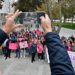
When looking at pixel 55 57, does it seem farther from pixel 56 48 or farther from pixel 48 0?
pixel 48 0

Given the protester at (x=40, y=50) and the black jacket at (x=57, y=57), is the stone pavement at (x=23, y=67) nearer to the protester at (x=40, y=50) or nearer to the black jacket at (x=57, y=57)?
the protester at (x=40, y=50)

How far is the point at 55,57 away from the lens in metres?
2.71

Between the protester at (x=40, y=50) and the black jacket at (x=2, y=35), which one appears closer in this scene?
the black jacket at (x=2, y=35)

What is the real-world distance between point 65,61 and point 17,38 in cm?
2734

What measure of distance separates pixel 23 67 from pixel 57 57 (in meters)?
20.3

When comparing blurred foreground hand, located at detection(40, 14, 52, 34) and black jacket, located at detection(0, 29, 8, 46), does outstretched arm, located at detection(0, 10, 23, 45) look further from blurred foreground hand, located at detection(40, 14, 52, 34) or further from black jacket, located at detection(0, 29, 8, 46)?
blurred foreground hand, located at detection(40, 14, 52, 34)

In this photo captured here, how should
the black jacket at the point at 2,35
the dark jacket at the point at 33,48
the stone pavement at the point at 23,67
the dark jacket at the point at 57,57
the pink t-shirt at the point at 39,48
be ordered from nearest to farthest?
1. the dark jacket at the point at 57,57
2. the black jacket at the point at 2,35
3. the stone pavement at the point at 23,67
4. the dark jacket at the point at 33,48
5. the pink t-shirt at the point at 39,48

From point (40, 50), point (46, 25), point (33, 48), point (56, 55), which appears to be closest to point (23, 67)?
point (33, 48)

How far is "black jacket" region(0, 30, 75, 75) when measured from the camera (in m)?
2.66

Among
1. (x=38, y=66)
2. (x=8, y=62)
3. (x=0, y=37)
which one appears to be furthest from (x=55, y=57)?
(x=8, y=62)

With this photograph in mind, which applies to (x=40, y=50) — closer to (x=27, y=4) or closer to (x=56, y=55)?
(x=56, y=55)

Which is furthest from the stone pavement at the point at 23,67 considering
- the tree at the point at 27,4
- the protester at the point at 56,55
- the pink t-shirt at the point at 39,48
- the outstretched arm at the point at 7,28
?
the tree at the point at 27,4

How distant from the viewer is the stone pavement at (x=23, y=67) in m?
20.8

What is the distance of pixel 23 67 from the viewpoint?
22.9m
